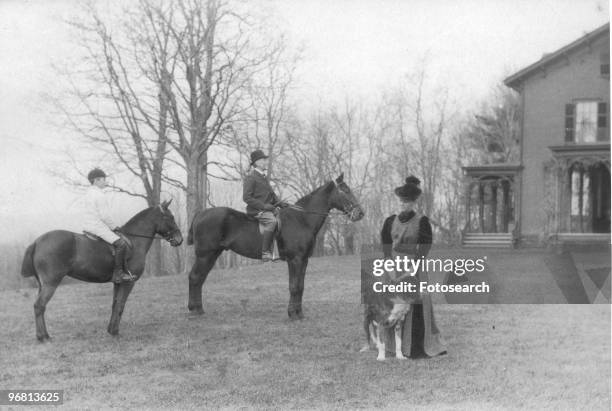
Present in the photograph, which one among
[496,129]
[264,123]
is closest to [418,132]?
[264,123]

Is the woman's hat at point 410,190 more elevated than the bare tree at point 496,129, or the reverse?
the bare tree at point 496,129

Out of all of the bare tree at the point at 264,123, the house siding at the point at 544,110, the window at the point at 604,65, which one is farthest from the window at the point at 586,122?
the bare tree at the point at 264,123

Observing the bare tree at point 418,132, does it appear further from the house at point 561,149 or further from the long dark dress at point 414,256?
the long dark dress at point 414,256

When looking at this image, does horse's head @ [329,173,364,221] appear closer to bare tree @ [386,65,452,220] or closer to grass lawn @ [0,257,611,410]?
grass lawn @ [0,257,611,410]

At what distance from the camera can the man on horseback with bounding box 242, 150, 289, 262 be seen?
8938 mm

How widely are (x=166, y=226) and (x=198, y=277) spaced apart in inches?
46.5

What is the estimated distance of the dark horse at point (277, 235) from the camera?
927cm

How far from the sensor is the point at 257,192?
9.09 metres

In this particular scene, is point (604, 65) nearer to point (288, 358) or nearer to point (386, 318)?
point (386, 318)

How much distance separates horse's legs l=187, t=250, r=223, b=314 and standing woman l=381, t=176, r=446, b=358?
325cm

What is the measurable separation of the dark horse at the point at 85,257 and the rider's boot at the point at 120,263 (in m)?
0.08

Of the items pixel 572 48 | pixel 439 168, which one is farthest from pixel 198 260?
pixel 572 48

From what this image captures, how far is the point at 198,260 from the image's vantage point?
9.34 meters

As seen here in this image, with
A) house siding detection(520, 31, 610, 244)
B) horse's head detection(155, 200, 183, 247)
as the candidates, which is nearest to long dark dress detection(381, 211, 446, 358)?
horse's head detection(155, 200, 183, 247)
